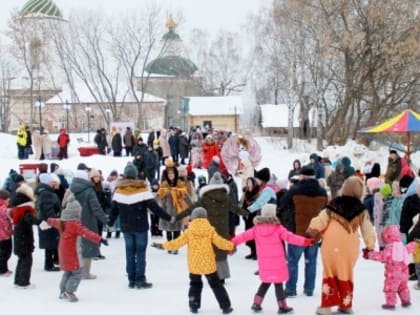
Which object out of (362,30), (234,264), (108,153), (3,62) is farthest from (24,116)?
(234,264)

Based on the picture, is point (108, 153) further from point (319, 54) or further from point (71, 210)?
point (71, 210)

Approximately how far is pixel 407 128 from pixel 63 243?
1321 centimetres

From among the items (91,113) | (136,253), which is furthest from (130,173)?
(91,113)

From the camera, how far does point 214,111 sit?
64.5 m

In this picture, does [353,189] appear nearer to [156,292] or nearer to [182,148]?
[156,292]

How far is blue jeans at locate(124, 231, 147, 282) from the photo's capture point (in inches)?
330

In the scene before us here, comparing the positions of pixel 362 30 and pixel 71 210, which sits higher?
pixel 362 30

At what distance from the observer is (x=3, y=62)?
6328 centimetres

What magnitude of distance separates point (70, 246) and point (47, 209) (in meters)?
1.58

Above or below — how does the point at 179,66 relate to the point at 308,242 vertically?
above

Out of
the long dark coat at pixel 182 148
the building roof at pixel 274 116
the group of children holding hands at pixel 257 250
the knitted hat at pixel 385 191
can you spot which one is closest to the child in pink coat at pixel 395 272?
the group of children holding hands at pixel 257 250

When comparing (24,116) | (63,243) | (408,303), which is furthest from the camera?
(24,116)

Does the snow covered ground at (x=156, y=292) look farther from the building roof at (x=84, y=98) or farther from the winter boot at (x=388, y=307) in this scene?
the building roof at (x=84, y=98)

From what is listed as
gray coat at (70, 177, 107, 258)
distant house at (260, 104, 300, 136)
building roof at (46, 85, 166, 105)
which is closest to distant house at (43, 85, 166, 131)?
building roof at (46, 85, 166, 105)
